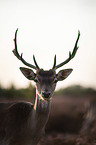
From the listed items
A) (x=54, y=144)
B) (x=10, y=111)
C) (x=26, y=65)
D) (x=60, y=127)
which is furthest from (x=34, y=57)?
(x=60, y=127)

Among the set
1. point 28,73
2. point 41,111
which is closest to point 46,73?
point 28,73

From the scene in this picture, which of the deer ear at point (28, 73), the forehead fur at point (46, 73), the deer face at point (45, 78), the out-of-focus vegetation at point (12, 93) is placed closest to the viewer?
the deer face at point (45, 78)

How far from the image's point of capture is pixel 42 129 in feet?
25.8

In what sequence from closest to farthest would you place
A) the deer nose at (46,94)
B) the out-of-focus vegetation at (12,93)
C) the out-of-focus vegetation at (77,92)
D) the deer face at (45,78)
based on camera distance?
the deer nose at (46,94) < the deer face at (45,78) < the out-of-focus vegetation at (12,93) < the out-of-focus vegetation at (77,92)

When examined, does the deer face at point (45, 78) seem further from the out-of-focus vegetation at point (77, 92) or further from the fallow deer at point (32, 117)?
the out-of-focus vegetation at point (77, 92)

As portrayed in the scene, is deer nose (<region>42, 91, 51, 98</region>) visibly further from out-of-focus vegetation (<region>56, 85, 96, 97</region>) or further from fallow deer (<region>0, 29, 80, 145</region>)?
out-of-focus vegetation (<region>56, 85, 96, 97</region>)

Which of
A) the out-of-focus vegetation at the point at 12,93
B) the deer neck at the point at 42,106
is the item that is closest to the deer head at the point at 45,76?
the deer neck at the point at 42,106

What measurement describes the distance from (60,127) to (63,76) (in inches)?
489

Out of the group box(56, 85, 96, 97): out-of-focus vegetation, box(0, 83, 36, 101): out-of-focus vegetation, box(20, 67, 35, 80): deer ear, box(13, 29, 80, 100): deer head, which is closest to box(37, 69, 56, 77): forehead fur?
box(13, 29, 80, 100): deer head

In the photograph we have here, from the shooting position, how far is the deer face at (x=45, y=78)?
7.40m

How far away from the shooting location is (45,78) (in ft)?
25.4

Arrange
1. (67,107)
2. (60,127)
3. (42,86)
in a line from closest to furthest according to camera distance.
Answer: (42,86), (60,127), (67,107)

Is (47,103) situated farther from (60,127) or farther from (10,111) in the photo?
(60,127)

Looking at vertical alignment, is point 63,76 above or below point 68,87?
above
